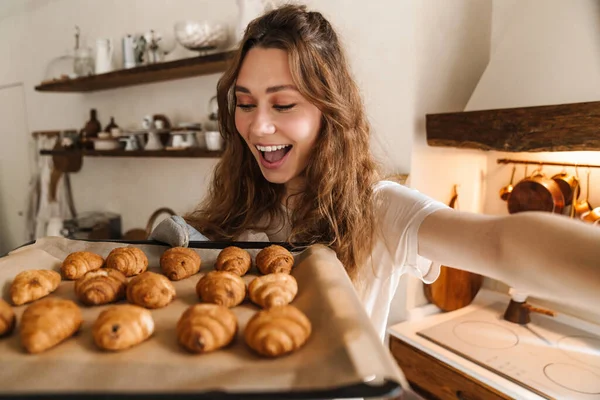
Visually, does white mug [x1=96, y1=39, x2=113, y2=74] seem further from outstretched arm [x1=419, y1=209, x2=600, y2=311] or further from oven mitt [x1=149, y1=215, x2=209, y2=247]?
outstretched arm [x1=419, y1=209, x2=600, y2=311]

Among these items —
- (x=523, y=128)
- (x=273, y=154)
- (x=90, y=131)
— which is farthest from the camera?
(x=90, y=131)

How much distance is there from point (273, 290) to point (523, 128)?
50.3 inches

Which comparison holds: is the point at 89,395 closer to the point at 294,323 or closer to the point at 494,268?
the point at 294,323

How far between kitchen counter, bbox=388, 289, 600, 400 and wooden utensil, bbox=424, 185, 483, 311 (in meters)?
0.05

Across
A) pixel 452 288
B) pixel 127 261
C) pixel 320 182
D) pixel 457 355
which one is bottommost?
pixel 457 355

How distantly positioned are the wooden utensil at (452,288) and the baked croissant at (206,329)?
1.59 metres

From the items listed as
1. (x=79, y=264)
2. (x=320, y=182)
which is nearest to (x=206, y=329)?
(x=79, y=264)

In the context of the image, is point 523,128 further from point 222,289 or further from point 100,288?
point 100,288

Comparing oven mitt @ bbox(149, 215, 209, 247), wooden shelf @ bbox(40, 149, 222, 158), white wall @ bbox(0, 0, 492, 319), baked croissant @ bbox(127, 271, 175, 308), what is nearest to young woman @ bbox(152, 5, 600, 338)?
oven mitt @ bbox(149, 215, 209, 247)

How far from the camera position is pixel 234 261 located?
846mm

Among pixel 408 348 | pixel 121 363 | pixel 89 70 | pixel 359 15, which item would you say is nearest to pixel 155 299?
pixel 121 363

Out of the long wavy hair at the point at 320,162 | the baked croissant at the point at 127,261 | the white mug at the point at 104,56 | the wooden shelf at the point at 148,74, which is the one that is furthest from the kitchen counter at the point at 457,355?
the white mug at the point at 104,56

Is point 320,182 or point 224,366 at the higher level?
point 320,182

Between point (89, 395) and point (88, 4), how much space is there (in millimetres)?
4016
